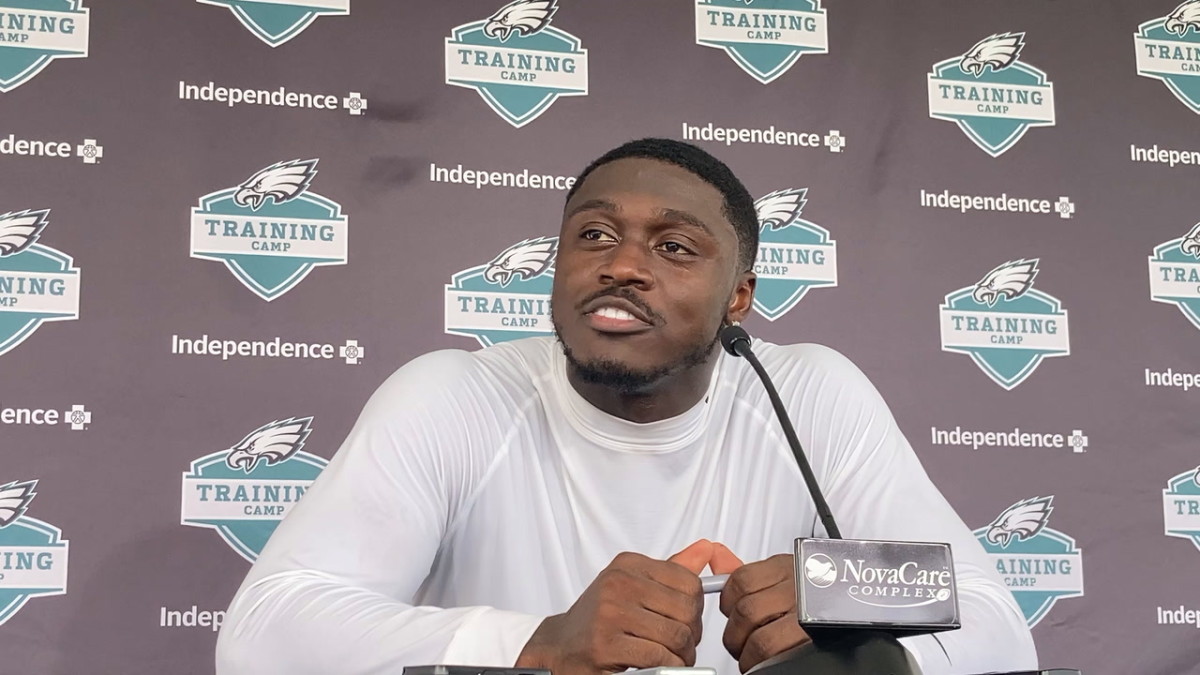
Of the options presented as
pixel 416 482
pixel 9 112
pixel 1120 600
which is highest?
pixel 9 112

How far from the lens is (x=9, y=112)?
216 centimetres

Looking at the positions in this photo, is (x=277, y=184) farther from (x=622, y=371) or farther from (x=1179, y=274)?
(x=1179, y=274)

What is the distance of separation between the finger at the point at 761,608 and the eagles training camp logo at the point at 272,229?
1359 mm

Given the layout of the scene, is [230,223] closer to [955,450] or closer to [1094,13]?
[955,450]

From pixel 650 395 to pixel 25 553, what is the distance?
1.09 meters

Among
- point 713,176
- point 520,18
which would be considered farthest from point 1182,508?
point 520,18

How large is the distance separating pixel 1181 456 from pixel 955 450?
1.56ft

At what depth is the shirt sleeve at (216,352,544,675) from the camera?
3.77 ft

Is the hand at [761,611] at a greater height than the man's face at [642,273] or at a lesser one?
lesser

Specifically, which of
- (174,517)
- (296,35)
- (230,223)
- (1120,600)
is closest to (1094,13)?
(1120,600)

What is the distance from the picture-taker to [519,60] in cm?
242

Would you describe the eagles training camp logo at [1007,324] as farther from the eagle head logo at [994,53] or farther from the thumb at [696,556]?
the thumb at [696,556]

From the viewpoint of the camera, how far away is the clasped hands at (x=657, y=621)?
39.7 inches

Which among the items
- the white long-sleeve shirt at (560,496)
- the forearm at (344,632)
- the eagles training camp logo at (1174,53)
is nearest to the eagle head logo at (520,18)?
the white long-sleeve shirt at (560,496)
